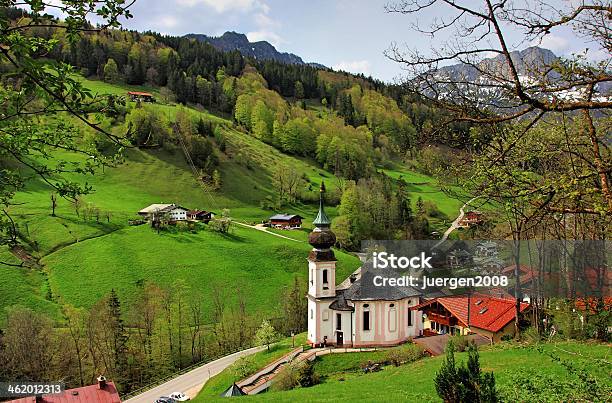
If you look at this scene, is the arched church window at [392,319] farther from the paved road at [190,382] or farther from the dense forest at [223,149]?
the dense forest at [223,149]

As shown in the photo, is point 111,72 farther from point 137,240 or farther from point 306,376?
point 306,376

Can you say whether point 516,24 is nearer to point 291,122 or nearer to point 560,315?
point 560,315

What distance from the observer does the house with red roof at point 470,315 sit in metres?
29.5

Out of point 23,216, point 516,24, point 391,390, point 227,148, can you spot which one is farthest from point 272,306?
point 227,148

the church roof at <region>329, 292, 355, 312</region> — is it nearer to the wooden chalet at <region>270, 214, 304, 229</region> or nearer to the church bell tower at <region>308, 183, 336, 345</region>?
the church bell tower at <region>308, 183, 336, 345</region>

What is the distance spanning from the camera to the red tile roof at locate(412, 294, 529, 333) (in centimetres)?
2962

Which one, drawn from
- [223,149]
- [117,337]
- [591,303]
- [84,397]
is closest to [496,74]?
[591,303]

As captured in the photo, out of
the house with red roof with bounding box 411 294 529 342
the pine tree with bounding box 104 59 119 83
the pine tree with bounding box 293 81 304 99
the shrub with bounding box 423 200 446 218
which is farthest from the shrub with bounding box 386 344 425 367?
the pine tree with bounding box 293 81 304 99

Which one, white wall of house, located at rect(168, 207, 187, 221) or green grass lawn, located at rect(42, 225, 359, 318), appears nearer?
green grass lawn, located at rect(42, 225, 359, 318)

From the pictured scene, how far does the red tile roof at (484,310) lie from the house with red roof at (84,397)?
20909 mm

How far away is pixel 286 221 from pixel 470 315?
157ft

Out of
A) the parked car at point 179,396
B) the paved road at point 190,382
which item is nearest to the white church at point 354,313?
the paved road at point 190,382

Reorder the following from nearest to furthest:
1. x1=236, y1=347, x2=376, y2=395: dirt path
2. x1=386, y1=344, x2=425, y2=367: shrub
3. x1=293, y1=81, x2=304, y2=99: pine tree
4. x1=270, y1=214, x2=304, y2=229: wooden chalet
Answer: x1=386, y1=344, x2=425, y2=367: shrub, x1=236, y1=347, x2=376, y2=395: dirt path, x1=270, y1=214, x2=304, y2=229: wooden chalet, x1=293, y1=81, x2=304, y2=99: pine tree

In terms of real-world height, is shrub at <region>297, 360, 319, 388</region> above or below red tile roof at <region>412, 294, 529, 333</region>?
below
